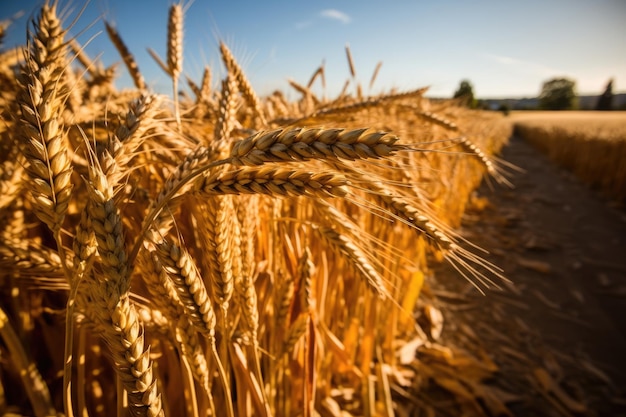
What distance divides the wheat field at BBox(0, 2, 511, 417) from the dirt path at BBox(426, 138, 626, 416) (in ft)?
3.15

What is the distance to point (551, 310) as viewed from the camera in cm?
277

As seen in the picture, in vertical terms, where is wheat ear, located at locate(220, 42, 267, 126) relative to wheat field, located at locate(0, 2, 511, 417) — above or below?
above

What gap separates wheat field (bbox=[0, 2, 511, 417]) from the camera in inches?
19.7

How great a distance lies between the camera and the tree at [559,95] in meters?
57.2

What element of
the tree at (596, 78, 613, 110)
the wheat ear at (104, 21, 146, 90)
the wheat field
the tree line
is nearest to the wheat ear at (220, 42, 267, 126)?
the wheat field

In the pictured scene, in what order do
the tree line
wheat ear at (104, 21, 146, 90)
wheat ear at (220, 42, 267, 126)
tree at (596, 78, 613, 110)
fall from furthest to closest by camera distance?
the tree line, tree at (596, 78, 613, 110), wheat ear at (104, 21, 146, 90), wheat ear at (220, 42, 267, 126)

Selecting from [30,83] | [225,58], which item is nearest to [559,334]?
[225,58]

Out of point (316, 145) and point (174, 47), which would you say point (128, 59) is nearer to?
point (174, 47)

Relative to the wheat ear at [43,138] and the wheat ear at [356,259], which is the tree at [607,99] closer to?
the wheat ear at [356,259]

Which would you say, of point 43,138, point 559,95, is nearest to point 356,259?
point 43,138

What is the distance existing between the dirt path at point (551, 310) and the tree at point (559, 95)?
68.5 m

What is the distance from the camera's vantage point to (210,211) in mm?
674

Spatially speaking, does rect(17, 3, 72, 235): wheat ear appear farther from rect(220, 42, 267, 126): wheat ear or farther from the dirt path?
the dirt path

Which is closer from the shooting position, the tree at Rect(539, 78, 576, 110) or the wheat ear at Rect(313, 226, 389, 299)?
the wheat ear at Rect(313, 226, 389, 299)
